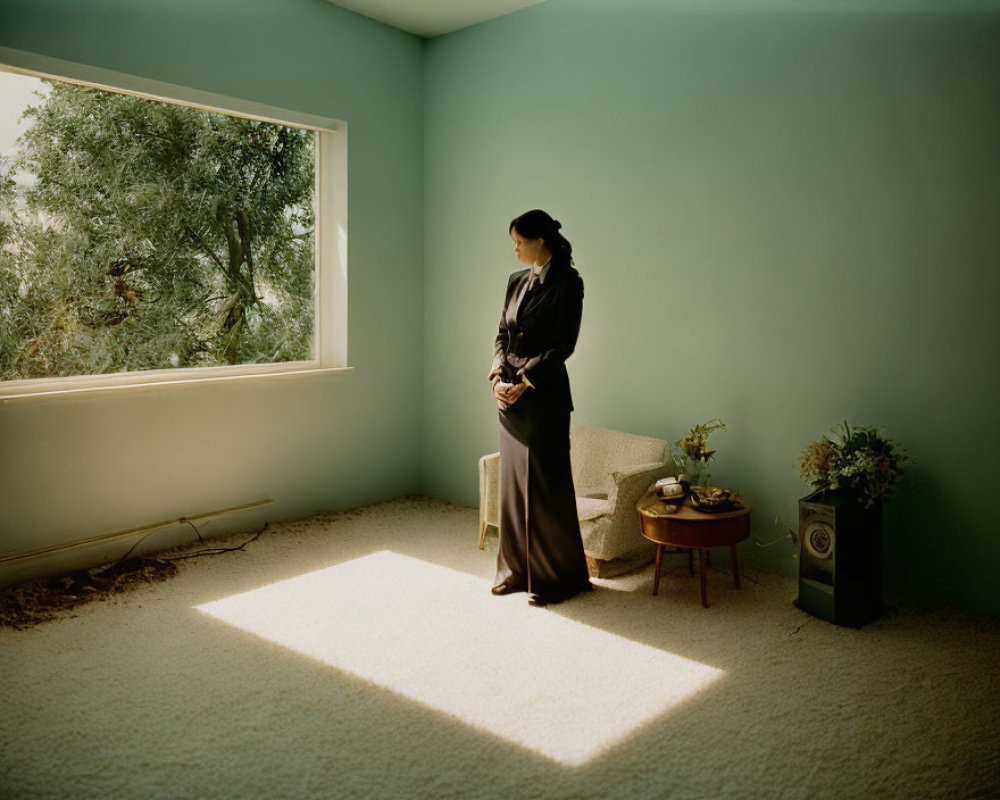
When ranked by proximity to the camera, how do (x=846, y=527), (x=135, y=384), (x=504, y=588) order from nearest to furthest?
1. (x=846, y=527)
2. (x=504, y=588)
3. (x=135, y=384)

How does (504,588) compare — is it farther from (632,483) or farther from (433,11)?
(433,11)

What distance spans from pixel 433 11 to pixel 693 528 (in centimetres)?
359

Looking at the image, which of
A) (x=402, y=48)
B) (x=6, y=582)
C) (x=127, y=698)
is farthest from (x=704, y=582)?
(x=402, y=48)

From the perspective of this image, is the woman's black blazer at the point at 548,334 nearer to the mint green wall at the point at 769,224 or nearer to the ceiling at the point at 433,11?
the mint green wall at the point at 769,224

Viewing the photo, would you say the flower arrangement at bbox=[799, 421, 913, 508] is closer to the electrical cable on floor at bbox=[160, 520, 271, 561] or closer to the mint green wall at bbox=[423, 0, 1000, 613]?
the mint green wall at bbox=[423, 0, 1000, 613]

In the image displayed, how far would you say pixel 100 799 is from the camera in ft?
7.07

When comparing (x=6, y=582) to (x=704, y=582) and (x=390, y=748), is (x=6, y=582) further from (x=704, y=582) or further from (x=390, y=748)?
(x=704, y=582)

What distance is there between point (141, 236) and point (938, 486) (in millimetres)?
4199

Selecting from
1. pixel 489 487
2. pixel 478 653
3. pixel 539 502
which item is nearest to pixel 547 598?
pixel 539 502

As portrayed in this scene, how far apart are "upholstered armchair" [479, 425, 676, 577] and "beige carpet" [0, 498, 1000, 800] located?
0.64 ft

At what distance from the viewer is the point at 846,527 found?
3.33m

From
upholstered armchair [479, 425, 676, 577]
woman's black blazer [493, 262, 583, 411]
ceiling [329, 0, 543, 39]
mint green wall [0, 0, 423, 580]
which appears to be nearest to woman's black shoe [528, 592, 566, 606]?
upholstered armchair [479, 425, 676, 577]

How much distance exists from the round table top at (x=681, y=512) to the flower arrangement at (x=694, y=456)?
0.54 ft

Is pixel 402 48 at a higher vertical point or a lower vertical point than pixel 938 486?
higher
